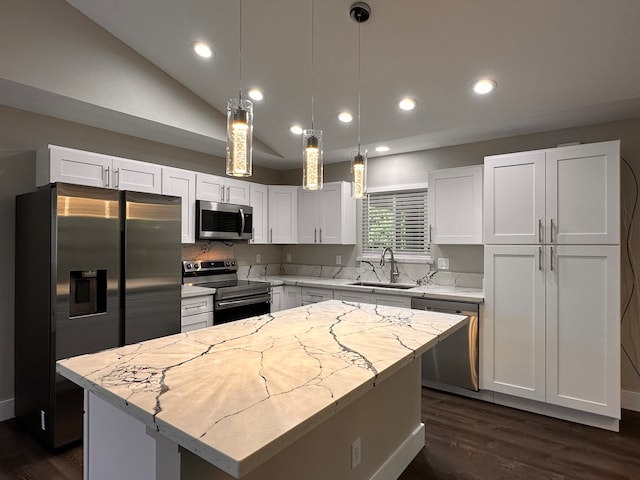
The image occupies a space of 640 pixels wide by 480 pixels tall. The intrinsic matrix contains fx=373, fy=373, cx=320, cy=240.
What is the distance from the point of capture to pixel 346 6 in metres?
2.42

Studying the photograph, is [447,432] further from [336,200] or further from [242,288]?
[336,200]

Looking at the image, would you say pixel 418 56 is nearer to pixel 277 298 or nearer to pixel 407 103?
pixel 407 103

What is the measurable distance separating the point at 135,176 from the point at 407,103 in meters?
2.45

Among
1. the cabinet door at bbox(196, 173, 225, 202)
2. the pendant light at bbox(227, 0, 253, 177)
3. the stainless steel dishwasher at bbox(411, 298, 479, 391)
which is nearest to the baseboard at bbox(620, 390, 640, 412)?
the stainless steel dishwasher at bbox(411, 298, 479, 391)

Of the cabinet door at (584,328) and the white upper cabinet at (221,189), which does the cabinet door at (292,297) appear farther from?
the cabinet door at (584,328)

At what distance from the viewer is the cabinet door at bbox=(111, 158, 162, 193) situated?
3.15 meters

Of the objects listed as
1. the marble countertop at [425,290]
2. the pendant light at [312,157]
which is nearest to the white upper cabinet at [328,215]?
the marble countertop at [425,290]

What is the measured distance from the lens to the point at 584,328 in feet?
9.30

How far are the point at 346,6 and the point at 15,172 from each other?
9.24 feet

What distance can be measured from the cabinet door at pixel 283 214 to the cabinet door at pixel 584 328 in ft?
9.36

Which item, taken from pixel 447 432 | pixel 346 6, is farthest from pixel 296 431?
pixel 346 6

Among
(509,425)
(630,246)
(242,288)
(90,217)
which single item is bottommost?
(509,425)

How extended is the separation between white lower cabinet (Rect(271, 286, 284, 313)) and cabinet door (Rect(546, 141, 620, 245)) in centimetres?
275

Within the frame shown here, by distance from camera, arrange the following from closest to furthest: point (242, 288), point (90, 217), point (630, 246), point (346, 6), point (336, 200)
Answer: point (346, 6) → point (90, 217) → point (630, 246) → point (242, 288) → point (336, 200)
